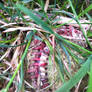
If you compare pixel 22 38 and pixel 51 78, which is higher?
pixel 22 38

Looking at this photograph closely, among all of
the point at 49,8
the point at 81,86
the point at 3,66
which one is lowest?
the point at 81,86

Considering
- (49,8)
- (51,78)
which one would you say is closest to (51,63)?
(51,78)

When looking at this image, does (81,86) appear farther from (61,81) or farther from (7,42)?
(7,42)

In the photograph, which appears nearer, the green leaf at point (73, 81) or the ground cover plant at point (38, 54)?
the green leaf at point (73, 81)

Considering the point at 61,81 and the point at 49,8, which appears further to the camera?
the point at 49,8

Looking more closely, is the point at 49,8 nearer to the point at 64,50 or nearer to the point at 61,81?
the point at 64,50

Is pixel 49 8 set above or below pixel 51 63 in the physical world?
above

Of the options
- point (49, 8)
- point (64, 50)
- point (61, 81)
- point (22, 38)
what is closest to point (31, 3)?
point (49, 8)

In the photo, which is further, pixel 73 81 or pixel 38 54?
pixel 38 54

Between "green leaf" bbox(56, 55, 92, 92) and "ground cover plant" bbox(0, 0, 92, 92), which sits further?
"ground cover plant" bbox(0, 0, 92, 92)
